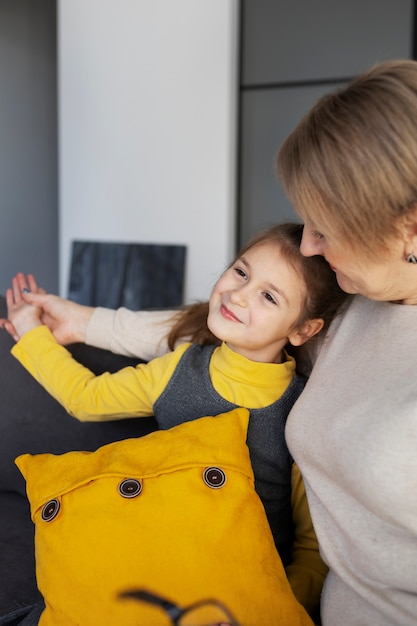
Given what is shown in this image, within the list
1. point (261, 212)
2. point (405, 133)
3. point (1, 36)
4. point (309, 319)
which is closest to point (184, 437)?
point (309, 319)

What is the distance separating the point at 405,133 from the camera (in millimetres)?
853

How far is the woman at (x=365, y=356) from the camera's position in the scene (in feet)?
2.85

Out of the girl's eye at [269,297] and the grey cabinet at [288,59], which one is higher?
the grey cabinet at [288,59]

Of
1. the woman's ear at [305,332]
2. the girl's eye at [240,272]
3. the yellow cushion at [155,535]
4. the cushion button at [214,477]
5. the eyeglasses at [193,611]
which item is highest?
the girl's eye at [240,272]

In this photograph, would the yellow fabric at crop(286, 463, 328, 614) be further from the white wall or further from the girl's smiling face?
the white wall

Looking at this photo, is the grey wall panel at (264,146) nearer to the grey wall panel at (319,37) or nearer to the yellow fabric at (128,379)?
the grey wall panel at (319,37)

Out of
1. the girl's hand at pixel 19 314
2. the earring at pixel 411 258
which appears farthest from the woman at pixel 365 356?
the girl's hand at pixel 19 314

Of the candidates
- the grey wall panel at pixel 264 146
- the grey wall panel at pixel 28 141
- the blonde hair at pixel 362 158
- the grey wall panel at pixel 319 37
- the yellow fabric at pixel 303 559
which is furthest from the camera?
the grey wall panel at pixel 28 141

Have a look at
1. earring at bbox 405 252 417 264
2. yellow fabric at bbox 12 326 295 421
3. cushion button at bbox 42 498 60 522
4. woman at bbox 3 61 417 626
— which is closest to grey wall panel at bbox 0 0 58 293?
yellow fabric at bbox 12 326 295 421

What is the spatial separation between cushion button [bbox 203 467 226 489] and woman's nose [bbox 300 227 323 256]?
371mm

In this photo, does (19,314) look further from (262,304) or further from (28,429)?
(262,304)

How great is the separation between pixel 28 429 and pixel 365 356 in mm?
844

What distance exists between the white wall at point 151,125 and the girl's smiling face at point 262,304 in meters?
2.79

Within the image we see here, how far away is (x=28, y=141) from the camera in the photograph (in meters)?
4.75
